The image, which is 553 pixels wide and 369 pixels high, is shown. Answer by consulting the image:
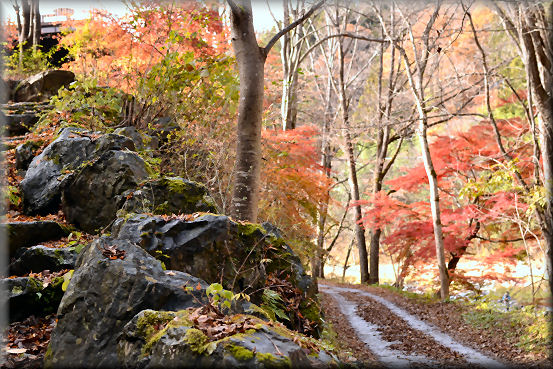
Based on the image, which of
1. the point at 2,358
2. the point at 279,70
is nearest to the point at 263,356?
the point at 2,358

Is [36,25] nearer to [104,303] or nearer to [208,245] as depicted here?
[208,245]

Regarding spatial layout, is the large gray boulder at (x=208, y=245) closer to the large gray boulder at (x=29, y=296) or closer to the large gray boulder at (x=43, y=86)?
the large gray boulder at (x=29, y=296)

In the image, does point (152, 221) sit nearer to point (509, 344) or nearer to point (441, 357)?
point (441, 357)

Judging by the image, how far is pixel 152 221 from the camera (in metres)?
4.14

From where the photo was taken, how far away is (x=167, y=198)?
5098 mm

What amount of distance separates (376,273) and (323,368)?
1554 cm

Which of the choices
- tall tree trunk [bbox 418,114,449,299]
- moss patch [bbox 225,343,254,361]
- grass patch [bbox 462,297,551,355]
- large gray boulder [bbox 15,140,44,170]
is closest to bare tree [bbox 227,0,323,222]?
large gray boulder [bbox 15,140,44,170]

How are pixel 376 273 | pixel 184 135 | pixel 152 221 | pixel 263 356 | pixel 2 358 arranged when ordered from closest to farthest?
pixel 263 356 → pixel 2 358 → pixel 152 221 → pixel 184 135 → pixel 376 273

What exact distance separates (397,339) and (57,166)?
20.4 feet

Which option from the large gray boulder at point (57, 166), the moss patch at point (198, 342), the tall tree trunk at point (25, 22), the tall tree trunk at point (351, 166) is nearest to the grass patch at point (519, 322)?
the moss patch at point (198, 342)

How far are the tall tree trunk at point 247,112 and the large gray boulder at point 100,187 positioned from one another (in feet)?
3.85

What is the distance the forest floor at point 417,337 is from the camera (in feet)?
21.4

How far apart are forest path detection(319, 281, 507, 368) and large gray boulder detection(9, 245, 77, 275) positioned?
4096mm

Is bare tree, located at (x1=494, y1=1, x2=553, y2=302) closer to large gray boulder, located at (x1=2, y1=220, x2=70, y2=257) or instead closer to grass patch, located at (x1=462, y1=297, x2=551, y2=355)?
grass patch, located at (x1=462, y1=297, x2=551, y2=355)
